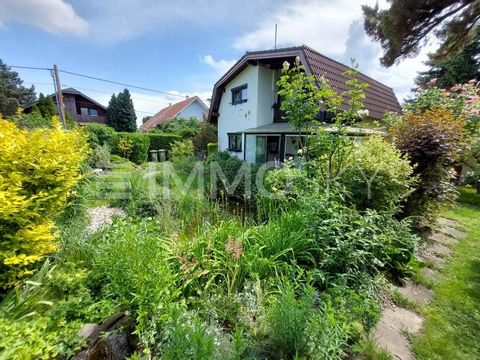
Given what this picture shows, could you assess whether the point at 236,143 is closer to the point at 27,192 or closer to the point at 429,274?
the point at 429,274

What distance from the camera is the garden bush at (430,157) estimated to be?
4293 mm

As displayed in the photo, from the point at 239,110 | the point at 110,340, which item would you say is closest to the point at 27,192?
the point at 110,340

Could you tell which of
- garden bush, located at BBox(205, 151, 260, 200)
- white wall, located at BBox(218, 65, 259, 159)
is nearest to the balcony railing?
white wall, located at BBox(218, 65, 259, 159)

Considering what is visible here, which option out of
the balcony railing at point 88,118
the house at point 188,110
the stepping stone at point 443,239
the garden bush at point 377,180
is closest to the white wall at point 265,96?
the garden bush at point 377,180

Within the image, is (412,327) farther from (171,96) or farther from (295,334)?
(171,96)

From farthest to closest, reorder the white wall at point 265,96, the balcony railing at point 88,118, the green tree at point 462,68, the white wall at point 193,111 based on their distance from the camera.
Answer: the white wall at point 193,111, the balcony railing at point 88,118, the green tree at point 462,68, the white wall at point 265,96

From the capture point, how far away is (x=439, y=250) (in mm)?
4184

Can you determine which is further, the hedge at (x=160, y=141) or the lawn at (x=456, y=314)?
the hedge at (x=160, y=141)

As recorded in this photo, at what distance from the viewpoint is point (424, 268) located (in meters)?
3.54

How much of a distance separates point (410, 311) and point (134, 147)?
56.9 ft

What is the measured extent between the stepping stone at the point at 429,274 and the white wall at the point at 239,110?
954 centimetres

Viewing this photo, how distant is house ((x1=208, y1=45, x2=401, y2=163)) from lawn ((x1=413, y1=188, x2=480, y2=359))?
6.58 m

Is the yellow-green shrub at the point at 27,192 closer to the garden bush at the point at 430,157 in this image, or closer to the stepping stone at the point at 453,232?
the garden bush at the point at 430,157

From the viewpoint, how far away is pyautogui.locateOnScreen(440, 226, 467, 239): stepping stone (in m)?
4.91
